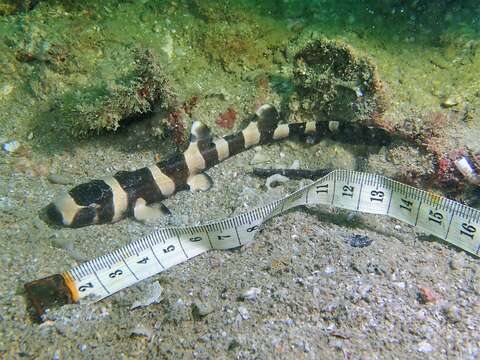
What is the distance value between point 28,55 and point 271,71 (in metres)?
3.20

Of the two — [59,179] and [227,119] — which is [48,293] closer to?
[59,179]

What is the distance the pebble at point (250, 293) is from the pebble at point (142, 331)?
655mm

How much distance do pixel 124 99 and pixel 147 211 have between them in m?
1.28

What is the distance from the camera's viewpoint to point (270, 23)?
16.7 feet

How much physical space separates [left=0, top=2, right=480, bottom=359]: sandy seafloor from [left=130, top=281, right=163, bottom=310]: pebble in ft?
0.10

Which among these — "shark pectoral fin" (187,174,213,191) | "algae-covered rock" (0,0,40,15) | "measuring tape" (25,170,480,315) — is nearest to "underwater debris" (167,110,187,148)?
"shark pectoral fin" (187,174,213,191)

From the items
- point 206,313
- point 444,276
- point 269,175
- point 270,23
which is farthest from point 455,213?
point 270,23

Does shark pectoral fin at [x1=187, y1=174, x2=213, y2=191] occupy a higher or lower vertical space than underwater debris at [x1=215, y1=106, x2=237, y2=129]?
lower

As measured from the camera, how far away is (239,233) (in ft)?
10.5

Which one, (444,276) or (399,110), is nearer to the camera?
(444,276)

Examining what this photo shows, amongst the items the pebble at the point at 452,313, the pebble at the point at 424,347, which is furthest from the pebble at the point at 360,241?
the pebble at the point at 424,347

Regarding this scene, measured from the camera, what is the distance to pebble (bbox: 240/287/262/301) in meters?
2.52

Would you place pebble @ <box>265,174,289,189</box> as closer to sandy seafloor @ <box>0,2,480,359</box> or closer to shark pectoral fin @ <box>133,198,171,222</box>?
sandy seafloor @ <box>0,2,480,359</box>

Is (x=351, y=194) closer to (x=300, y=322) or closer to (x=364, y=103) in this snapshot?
(x=364, y=103)
